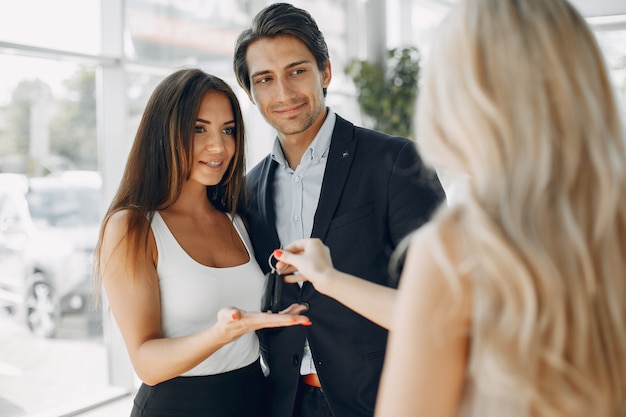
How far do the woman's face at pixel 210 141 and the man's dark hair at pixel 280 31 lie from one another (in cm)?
34

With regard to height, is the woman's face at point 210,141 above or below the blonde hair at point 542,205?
above

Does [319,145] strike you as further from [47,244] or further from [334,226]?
[47,244]

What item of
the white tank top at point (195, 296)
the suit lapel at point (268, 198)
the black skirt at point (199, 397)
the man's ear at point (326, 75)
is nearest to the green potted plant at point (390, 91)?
the man's ear at point (326, 75)

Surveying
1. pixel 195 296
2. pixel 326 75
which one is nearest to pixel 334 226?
pixel 195 296

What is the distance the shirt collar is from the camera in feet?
7.35

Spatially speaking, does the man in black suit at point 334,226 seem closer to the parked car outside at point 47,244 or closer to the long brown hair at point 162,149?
the long brown hair at point 162,149

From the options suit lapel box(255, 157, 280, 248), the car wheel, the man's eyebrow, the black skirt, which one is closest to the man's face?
the man's eyebrow

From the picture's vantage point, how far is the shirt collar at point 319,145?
88.2 inches

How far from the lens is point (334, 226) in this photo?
2047mm

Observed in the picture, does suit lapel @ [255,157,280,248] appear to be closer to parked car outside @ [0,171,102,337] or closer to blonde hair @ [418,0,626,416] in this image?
blonde hair @ [418,0,626,416]

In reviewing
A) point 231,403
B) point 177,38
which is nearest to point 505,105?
point 231,403

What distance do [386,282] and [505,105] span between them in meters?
1.21

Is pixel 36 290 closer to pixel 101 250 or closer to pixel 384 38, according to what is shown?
pixel 101 250

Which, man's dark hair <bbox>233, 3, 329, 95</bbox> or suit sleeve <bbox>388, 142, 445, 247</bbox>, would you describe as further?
man's dark hair <bbox>233, 3, 329, 95</bbox>
